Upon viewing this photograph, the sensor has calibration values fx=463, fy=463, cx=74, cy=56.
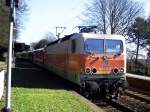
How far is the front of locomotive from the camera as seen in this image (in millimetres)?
21031

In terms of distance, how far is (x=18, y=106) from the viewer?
50.4 feet

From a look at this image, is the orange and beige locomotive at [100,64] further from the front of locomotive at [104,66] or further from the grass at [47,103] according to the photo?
the grass at [47,103]

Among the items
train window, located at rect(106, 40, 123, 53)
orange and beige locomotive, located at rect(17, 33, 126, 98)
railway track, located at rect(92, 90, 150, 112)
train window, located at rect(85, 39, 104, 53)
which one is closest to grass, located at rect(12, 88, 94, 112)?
railway track, located at rect(92, 90, 150, 112)

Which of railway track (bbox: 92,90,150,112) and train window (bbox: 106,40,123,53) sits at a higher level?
train window (bbox: 106,40,123,53)

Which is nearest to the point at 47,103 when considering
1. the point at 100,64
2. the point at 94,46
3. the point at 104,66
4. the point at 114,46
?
the point at 100,64

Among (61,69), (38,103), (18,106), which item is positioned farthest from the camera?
(61,69)

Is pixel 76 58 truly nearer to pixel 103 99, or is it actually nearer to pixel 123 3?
pixel 103 99

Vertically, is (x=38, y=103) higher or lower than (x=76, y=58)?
lower

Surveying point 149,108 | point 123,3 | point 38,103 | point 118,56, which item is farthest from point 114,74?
point 123,3

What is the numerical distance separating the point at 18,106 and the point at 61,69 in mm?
13356

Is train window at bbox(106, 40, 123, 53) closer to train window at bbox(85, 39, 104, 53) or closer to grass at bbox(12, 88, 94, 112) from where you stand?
train window at bbox(85, 39, 104, 53)

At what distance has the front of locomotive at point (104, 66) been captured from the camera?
69.0 ft

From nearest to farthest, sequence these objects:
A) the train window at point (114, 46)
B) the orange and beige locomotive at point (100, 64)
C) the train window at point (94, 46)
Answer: the orange and beige locomotive at point (100, 64)
the train window at point (94, 46)
the train window at point (114, 46)

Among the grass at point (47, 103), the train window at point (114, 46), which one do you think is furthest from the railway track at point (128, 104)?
the train window at point (114, 46)
